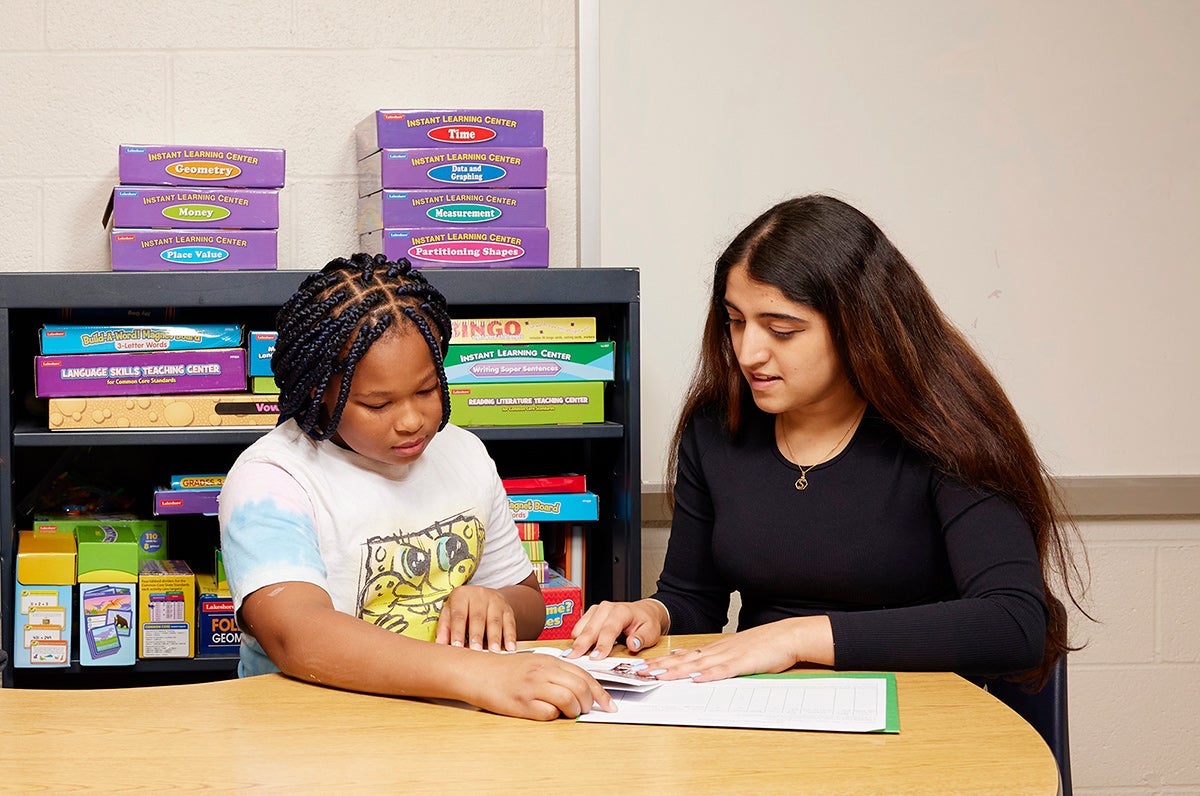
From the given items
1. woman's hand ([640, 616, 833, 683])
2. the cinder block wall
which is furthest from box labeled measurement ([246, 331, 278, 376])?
woman's hand ([640, 616, 833, 683])

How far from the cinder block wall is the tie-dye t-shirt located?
105 centimetres

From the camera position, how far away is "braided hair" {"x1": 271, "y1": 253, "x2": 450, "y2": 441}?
4.07 feet

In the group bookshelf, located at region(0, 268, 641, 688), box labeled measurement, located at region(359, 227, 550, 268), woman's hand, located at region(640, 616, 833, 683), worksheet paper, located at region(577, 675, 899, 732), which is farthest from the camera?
box labeled measurement, located at region(359, 227, 550, 268)

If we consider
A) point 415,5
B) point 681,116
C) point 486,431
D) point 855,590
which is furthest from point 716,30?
point 855,590

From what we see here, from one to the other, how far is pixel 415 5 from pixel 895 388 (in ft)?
4.44

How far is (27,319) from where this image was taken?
2.01m

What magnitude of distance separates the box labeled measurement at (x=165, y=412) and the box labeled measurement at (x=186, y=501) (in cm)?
11

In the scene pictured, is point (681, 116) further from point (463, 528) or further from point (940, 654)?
point (940, 654)

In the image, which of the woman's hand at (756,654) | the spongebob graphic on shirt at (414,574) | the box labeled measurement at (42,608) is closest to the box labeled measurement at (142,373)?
the box labeled measurement at (42,608)

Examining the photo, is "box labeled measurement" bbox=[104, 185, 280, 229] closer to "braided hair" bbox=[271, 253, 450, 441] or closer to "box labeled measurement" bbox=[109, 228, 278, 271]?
"box labeled measurement" bbox=[109, 228, 278, 271]

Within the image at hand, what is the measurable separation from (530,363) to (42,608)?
0.87 metres

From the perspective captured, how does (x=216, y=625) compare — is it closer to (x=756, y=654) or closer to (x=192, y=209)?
(x=192, y=209)

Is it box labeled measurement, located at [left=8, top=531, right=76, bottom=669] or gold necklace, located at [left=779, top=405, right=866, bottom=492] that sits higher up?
gold necklace, located at [left=779, top=405, right=866, bottom=492]

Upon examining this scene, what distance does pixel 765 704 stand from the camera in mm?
1066
